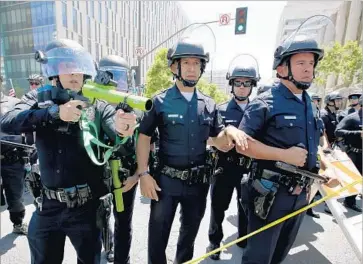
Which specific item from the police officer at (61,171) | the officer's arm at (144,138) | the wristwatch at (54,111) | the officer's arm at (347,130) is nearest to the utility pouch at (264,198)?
the officer's arm at (144,138)

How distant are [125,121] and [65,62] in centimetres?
67

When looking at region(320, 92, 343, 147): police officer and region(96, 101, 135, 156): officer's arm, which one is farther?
region(320, 92, 343, 147): police officer

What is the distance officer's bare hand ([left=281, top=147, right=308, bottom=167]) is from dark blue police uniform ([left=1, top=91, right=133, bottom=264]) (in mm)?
1458

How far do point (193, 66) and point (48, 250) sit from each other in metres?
1.85

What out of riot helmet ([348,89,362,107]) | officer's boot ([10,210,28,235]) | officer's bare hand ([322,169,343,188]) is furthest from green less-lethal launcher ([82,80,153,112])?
riot helmet ([348,89,362,107])

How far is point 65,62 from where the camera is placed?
170 centimetres

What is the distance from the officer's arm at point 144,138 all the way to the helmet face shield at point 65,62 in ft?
2.05

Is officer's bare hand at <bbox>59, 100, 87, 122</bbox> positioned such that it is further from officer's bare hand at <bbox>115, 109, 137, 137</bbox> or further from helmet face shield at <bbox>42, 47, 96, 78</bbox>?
helmet face shield at <bbox>42, 47, 96, 78</bbox>

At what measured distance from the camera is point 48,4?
2653 centimetres

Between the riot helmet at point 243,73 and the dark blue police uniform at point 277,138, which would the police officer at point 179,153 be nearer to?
the dark blue police uniform at point 277,138

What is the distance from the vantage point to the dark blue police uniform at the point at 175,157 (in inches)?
86.3

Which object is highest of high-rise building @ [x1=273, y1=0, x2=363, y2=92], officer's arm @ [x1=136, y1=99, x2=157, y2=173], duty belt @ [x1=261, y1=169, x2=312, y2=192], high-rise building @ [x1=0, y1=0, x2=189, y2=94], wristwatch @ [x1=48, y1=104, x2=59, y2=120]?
high-rise building @ [x1=0, y1=0, x2=189, y2=94]

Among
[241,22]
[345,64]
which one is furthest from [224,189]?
[345,64]

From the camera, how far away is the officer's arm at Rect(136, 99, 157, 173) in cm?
217
